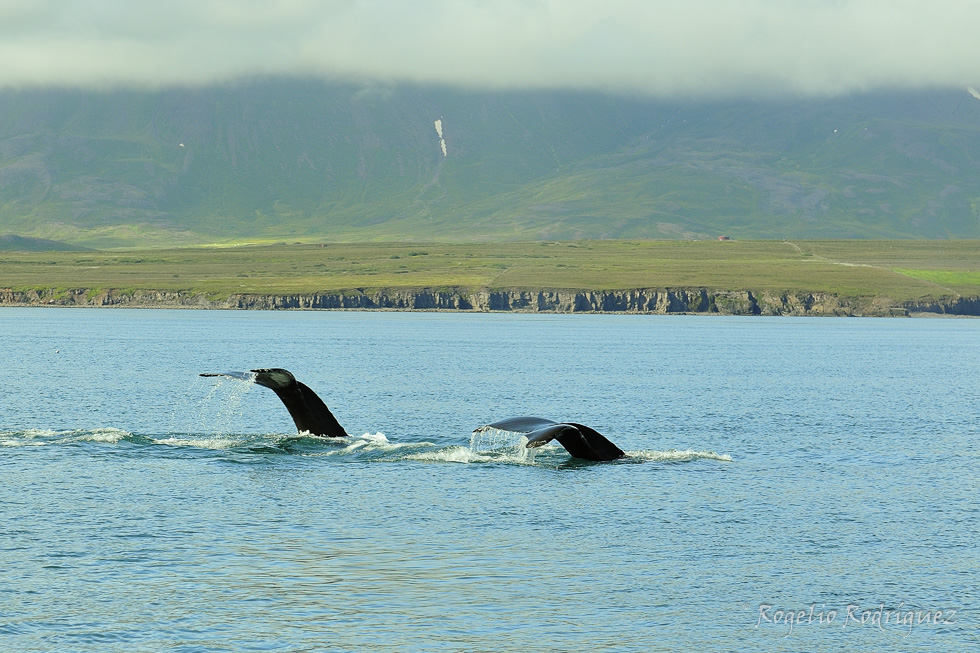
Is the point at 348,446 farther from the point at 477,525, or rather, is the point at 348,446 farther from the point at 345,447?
the point at 477,525

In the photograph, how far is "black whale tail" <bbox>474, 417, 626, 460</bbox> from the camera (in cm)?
3550

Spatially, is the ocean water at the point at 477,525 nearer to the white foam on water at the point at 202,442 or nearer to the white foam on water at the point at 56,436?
the white foam on water at the point at 56,436

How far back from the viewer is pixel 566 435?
3891 centimetres

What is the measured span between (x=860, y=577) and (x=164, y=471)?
21406 mm

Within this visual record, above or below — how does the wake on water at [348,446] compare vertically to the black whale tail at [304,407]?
below

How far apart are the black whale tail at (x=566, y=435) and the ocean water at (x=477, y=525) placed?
2.38 ft

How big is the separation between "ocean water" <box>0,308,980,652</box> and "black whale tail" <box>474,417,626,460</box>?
2.38 ft

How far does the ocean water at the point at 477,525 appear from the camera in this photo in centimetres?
2120

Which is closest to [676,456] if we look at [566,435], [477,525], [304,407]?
[566,435]

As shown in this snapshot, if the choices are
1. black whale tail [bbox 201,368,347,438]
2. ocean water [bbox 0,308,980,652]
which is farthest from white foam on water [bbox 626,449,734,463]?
black whale tail [bbox 201,368,347,438]

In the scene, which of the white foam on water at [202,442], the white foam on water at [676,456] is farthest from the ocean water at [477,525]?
the white foam on water at [202,442]

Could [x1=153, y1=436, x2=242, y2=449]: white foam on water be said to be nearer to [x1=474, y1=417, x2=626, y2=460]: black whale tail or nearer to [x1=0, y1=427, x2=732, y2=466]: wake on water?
[x1=0, y1=427, x2=732, y2=466]: wake on water

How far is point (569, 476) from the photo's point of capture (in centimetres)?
3697

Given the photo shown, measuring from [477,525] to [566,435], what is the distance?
33.8 ft
